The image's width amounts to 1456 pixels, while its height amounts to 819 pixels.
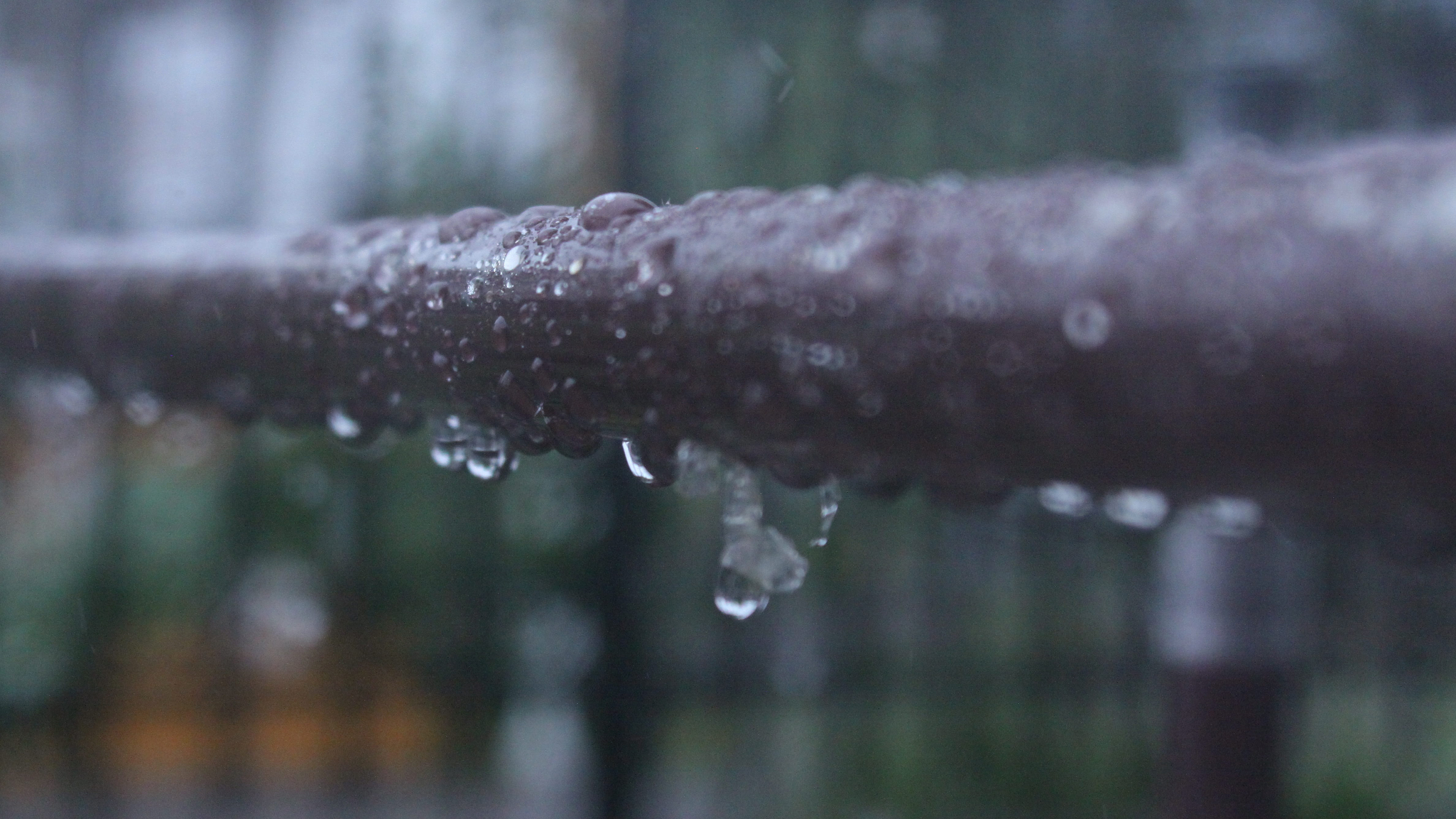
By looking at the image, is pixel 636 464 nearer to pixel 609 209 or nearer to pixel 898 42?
pixel 609 209

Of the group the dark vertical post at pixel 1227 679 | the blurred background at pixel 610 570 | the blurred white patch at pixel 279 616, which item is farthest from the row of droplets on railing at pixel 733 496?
the blurred white patch at pixel 279 616

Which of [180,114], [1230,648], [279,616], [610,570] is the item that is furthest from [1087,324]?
[180,114]

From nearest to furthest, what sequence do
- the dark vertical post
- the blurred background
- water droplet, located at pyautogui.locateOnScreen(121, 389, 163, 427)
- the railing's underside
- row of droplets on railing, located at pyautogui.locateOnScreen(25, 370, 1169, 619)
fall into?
the railing's underside
row of droplets on railing, located at pyautogui.locateOnScreen(25, 370, 1169, 619)
water droplet, located at pyautogui.locateOnScreen(121, 389, 163, 427)
the dark vertical post
the blurred background

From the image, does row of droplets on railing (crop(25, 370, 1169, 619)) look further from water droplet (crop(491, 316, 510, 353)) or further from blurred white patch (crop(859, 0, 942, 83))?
blurred white patch (crop(859, 0, 942, 83))

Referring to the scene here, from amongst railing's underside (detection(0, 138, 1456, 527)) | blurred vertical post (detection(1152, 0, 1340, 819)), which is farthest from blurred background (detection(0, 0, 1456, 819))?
railing's underside (detection(0, 138, 1456, 527))

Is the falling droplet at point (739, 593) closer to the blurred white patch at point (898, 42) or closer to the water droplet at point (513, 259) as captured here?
the water droplet at point (513, 259)

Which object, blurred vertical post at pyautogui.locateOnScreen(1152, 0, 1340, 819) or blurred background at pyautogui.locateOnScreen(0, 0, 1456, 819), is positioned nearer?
blurred vertical post at pyautogui.locateOnScreen(1152, 0, 1340, 819)
